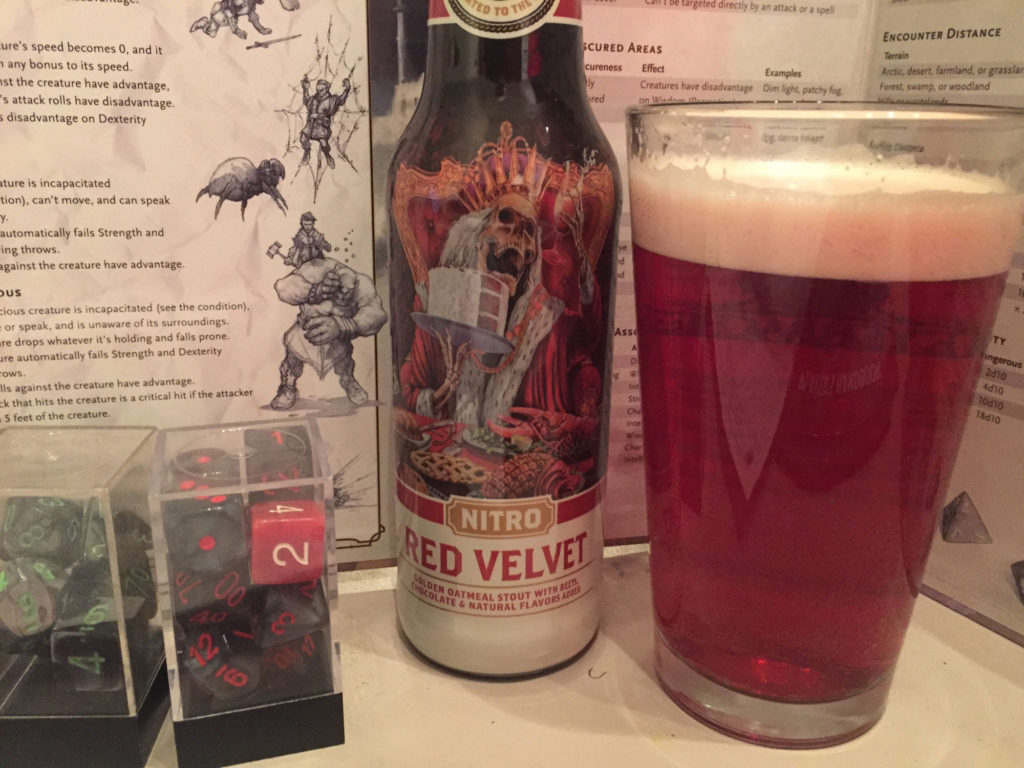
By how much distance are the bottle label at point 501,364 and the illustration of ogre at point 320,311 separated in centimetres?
10

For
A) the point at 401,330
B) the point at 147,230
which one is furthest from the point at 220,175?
the point at 401,330

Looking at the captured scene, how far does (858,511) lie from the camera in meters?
0.49

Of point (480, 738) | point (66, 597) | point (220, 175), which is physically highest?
point (220, 175)

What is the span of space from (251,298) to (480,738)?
0.39 metres

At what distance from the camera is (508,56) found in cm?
54

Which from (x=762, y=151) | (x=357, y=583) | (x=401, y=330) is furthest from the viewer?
(x=357, y=583)

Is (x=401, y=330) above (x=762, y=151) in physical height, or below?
below

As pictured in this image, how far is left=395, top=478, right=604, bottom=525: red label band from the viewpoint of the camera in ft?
1.95

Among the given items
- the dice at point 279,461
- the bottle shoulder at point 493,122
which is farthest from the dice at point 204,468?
the bottle shoulder at point 493,122

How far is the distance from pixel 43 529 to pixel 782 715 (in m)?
0.50

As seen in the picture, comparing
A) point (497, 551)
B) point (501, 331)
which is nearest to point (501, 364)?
point (501, 331)

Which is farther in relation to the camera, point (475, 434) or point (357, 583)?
point (357, 583)

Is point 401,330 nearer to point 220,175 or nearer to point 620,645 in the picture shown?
point 220,175

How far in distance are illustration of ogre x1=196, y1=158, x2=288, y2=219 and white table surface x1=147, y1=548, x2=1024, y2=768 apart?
0.36 metres
